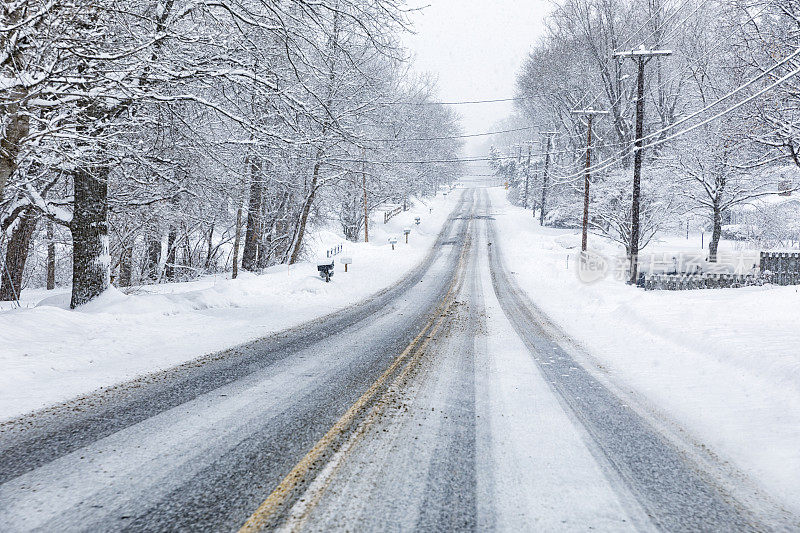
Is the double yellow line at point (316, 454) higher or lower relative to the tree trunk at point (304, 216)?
lower

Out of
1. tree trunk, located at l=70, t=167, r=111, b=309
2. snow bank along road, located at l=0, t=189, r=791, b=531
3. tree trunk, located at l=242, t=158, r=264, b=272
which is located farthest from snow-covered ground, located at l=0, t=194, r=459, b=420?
tree trunk, located at l=242, t=158, r=264, b=272

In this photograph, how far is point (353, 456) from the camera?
12.1ft

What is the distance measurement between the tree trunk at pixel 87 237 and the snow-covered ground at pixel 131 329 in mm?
361

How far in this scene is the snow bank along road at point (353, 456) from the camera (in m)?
2.90

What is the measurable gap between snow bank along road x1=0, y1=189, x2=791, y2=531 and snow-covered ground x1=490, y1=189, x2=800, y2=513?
0.70 m

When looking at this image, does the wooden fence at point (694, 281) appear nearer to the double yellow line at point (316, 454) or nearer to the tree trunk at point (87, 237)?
the double yellow line at point (316, 454)

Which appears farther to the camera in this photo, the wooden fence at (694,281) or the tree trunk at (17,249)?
the wooden fence at (694,281)

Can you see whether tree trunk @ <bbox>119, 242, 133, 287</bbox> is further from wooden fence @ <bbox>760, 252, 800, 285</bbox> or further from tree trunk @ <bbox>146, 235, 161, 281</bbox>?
wooden fence @ <bbox>760, 252, 800, 285</bbox>

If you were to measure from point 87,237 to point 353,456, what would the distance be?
340 inches

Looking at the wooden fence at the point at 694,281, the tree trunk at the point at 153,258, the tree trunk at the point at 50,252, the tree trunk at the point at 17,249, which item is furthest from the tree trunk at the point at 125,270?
the wooden fence at the point at 694,281

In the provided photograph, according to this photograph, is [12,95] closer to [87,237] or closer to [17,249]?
[87,237]

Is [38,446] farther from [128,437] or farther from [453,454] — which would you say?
[453,454]

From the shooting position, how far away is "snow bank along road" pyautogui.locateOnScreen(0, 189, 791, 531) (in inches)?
114

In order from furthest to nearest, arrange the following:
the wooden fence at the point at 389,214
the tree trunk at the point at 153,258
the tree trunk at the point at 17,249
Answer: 1. the wooden fence at the point at 389,214
2. the tree trunk at the point at 153,258
3. the tree trunk at the point at 17,249
